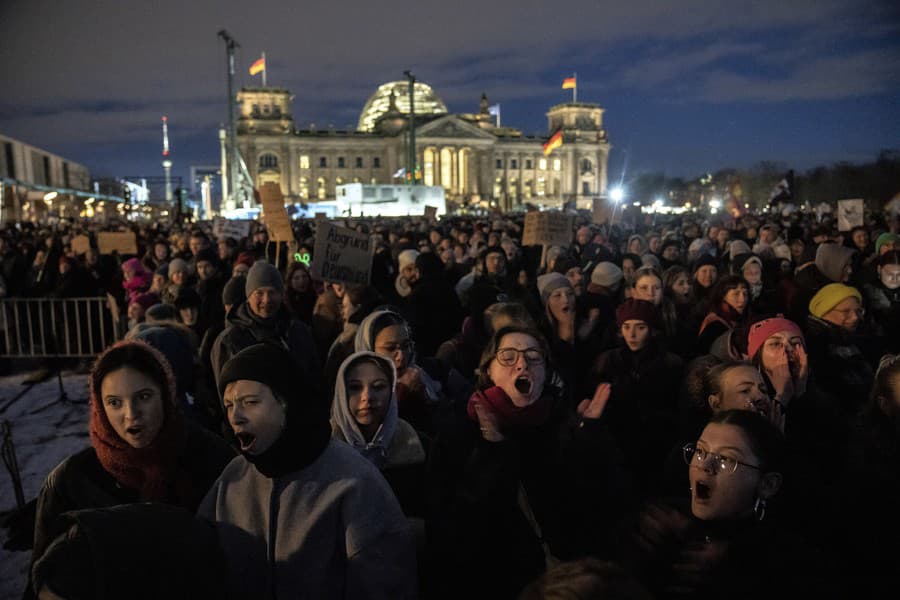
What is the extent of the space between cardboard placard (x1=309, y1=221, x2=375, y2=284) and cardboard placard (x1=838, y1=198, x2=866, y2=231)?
886 cm

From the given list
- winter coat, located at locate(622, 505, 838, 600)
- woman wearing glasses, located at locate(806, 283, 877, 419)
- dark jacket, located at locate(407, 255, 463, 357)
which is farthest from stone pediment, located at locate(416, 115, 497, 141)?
winter coat, located at locate(622, 505, 838, 600)

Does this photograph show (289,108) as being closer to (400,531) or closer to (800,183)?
(800,183)

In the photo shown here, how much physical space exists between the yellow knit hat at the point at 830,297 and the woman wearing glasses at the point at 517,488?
2.56 metres

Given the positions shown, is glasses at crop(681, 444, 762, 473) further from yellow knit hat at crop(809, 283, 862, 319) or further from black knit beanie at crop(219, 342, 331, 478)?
yellow knit hat at crop(809, 283, 862, 319)

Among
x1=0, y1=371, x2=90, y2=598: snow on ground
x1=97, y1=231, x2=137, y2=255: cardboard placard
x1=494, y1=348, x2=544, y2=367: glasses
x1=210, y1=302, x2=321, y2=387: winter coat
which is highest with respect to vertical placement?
x1=97, y1=231, x2=137, y2=255: cardboard placard

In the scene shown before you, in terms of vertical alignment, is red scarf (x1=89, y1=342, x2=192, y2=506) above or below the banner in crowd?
below

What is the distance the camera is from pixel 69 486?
2309mm

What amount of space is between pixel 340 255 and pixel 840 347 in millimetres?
4120

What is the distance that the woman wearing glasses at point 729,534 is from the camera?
5.76 feet

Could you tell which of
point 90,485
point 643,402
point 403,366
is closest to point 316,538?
point 90,485

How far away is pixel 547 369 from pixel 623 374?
110 centimetres

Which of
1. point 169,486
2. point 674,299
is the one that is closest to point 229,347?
point 169,486

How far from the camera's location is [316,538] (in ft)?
6.43

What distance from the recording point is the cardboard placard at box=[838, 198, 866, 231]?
→ 11242 mm
